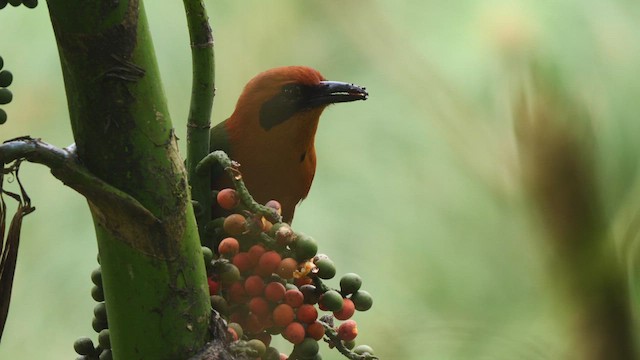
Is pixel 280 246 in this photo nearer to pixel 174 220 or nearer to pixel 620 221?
pixel 174 220

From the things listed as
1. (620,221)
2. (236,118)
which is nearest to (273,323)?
(620,221)

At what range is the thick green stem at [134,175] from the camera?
1.50 feet

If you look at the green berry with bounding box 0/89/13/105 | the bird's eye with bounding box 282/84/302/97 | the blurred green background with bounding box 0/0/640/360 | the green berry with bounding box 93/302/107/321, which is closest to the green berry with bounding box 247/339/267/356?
the green berry with bounding box 93/302/107/321

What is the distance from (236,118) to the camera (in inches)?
43.9

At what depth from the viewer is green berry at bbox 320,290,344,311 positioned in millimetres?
600

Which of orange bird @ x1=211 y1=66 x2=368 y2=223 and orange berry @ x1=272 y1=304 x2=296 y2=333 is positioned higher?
orange bird @ x1=211 y1=66 x2=368 y2=223

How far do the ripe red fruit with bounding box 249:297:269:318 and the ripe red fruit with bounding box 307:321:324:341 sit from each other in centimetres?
4

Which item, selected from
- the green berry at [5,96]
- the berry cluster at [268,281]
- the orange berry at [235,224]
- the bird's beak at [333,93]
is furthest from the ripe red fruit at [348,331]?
the bird's beak at [333,93]

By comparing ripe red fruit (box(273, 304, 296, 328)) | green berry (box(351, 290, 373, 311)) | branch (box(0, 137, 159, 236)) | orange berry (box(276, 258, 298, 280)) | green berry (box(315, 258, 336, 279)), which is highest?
green berry (box(351, 290, 373, 311))

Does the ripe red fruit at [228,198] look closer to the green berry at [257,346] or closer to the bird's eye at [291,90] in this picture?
the green berry at [257,346]

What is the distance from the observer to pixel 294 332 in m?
0.59

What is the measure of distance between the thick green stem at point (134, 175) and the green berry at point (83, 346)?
0.11 metres

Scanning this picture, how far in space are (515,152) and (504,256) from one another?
133mm

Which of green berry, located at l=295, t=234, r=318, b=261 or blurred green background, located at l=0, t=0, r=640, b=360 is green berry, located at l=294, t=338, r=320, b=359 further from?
blurred green background, located at l=0, t=0, r=640, b=360
